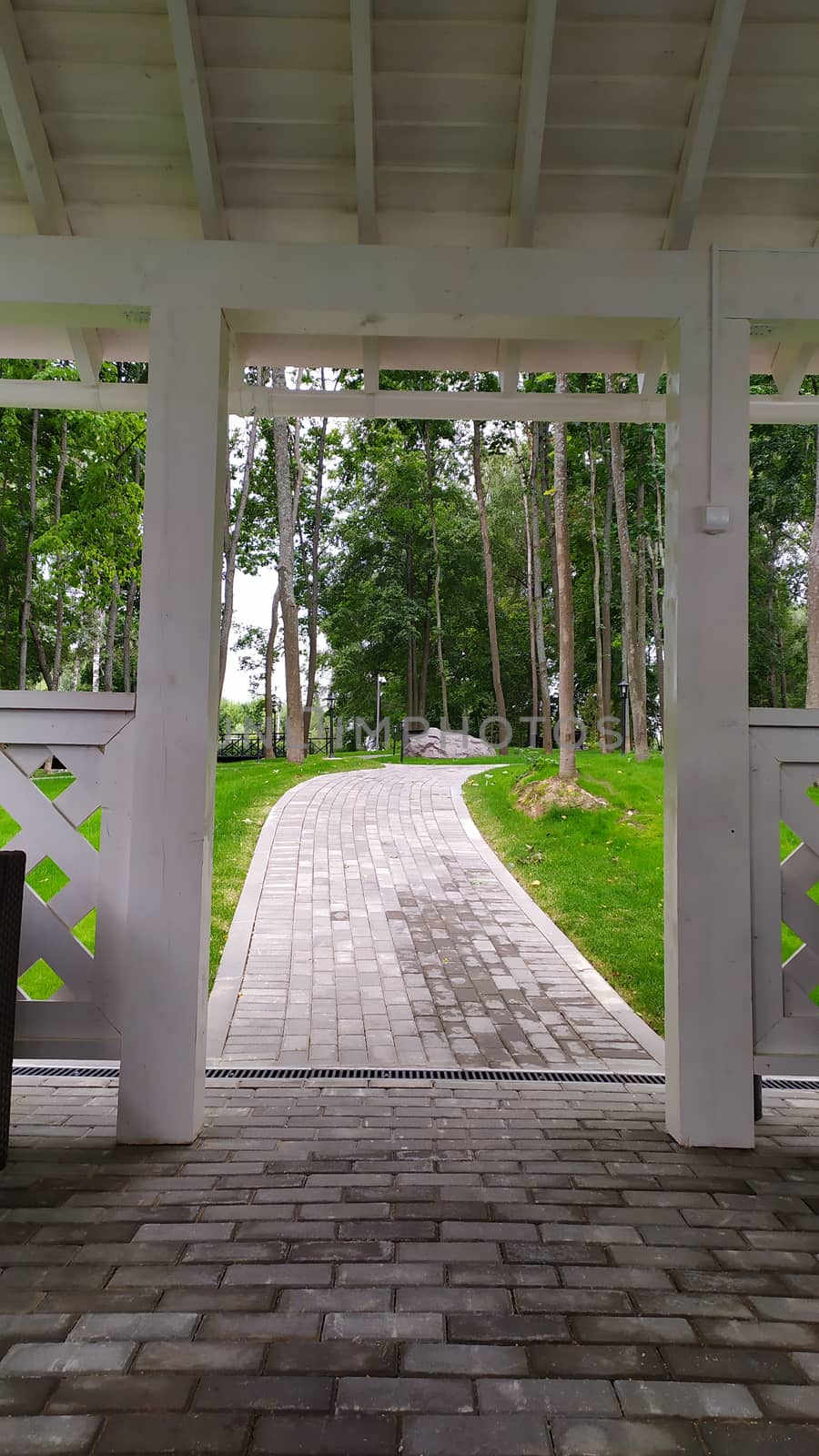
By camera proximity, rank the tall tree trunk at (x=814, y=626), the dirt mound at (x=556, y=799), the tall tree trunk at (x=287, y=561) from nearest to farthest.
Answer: the dirt mound at (x=556, y=799), the tall tree trunk at (x=814, y=626), the tall tree trunk at (x=287, y=561)

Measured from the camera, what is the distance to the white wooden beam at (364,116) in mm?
2291

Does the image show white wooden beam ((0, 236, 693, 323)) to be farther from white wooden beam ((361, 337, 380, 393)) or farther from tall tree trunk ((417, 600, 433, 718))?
tall tree trunk ((417, 600, 433, 718))

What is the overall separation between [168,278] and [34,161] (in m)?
0.50

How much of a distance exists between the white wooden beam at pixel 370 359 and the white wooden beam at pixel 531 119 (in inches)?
22.5

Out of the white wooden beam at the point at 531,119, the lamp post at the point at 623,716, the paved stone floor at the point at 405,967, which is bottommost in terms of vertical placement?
the paved stone floor at the point at 405,967

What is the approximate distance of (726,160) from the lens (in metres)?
2.71

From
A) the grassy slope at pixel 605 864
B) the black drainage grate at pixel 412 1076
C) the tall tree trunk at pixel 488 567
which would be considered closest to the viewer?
the black drainage grate at pixel 412 1076

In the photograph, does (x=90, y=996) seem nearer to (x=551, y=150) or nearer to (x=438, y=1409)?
(x=438, y=1409)

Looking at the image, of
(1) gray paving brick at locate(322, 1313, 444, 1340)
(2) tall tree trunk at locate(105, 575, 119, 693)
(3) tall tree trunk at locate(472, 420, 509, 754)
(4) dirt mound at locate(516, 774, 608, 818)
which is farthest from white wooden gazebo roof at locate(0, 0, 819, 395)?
(3) tall tree trunk at locate(472, 420, 509, 754)

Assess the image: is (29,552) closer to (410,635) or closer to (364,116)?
(364,116)

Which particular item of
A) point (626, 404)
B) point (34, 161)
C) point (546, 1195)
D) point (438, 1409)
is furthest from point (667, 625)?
point (34, 161)

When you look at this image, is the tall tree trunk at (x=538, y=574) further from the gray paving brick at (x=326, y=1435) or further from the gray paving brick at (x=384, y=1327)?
the gray paving brick at (x=326, y=1435)

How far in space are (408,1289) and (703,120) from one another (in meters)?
3.21

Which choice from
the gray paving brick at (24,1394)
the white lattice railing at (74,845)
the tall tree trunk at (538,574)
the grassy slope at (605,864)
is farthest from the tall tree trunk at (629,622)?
the gray paving brick at (24,1394)
